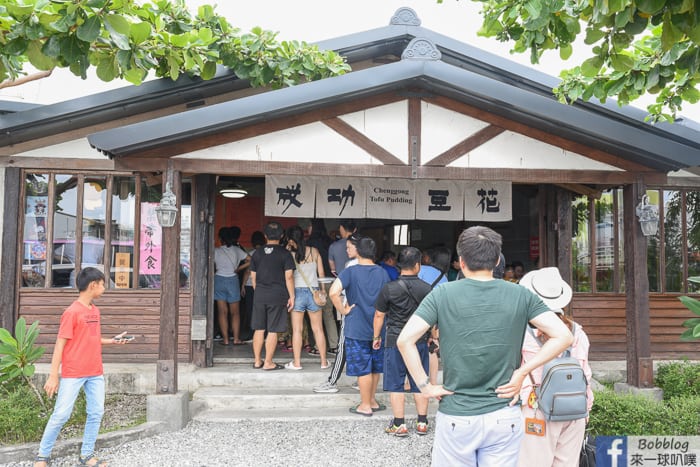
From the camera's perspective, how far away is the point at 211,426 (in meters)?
6.06

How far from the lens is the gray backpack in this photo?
10.4 ft

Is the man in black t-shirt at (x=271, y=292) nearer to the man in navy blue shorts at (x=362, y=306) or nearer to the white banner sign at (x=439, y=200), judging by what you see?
the man in navy blue shorts at (x=362, y=306)

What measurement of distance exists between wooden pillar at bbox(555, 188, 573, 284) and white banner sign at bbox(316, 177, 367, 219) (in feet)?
10.4

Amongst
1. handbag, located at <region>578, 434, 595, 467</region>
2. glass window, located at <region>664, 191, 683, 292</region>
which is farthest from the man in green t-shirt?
glass window, located at <region>664, 191, 683, 292</region>

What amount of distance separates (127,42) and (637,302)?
630 centimetres

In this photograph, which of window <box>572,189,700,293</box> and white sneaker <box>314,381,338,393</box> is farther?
window <box>572,189,700,293</box>

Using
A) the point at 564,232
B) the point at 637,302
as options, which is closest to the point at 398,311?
the point at 637,302

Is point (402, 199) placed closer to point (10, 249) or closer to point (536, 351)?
point (536, 351)

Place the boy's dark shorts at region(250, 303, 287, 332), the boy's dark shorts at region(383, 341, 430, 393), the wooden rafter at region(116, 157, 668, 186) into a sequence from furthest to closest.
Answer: the boy's dark shorts at region(250, 303, 287, 332), the wooden rafter at region(116, 157, 668, 186), the boy's dark shorts at region(383, 341, 430, 393)

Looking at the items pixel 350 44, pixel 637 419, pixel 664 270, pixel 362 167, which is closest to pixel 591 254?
pixel 664 270

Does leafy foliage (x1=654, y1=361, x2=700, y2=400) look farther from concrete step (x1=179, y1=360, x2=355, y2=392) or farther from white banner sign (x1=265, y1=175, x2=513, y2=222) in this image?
concrete step (x1=179, y1=360, x2=355, y2=392)

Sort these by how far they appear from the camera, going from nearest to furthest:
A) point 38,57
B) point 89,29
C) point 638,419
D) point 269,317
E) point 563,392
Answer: point 563,392
point 89,29
point 38,57
point 638,419
point 269,317

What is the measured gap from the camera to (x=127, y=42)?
3961mm

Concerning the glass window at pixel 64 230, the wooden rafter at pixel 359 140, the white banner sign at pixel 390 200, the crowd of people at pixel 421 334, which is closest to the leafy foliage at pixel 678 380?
the crowd of people at pixel 421 334
